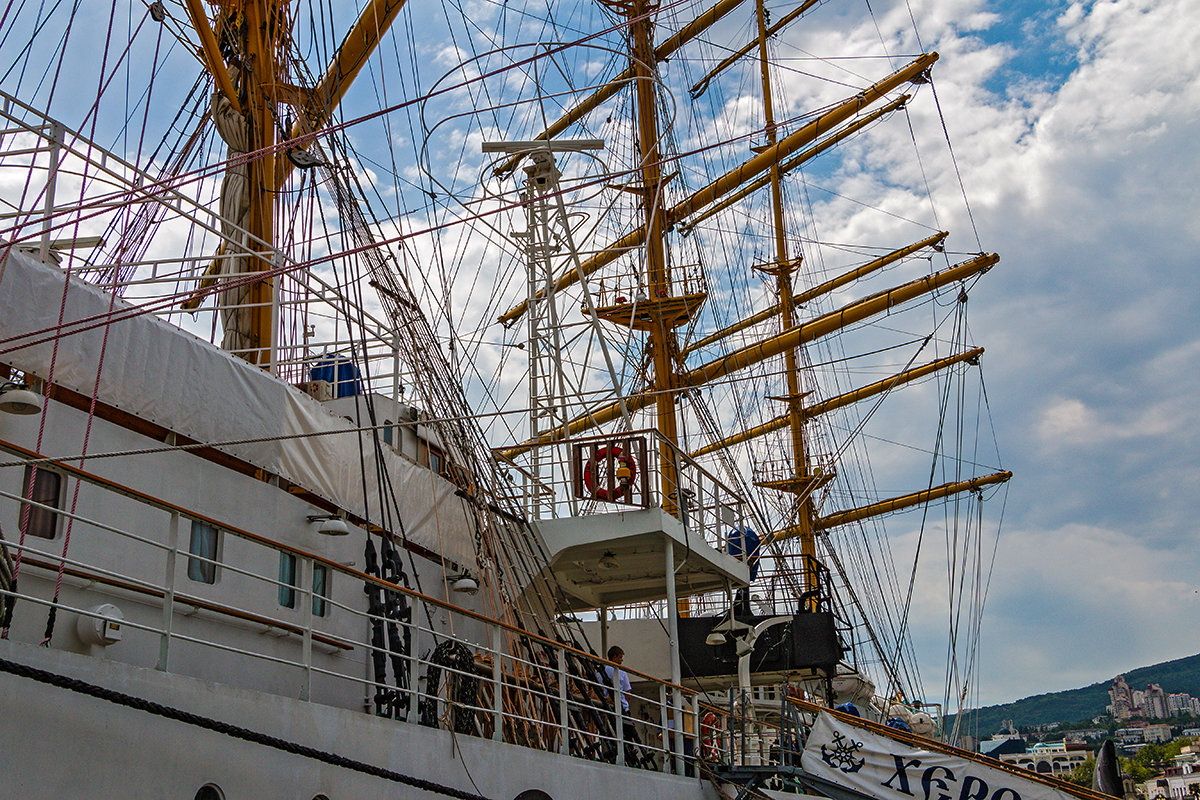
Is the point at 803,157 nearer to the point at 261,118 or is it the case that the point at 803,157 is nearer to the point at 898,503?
the point at 898,503

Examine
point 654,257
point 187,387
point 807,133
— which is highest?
point 807,133

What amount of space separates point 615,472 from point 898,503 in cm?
2890

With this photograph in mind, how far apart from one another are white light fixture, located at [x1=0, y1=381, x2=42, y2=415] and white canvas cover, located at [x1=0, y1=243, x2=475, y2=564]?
2.23 feet

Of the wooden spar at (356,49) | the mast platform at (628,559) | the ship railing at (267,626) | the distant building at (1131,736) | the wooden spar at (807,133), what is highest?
the wooden spar at (807,133)

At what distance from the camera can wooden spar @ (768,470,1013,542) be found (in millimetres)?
35747

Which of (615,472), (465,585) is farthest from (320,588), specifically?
(615,472)

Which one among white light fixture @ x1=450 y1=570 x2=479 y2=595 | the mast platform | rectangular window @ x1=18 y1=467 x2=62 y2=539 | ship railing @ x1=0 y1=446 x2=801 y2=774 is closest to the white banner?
ship railing @ x1=0 y1=446 x2=801 y2=774

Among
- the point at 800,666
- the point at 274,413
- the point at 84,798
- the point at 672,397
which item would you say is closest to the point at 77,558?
the point at 84,798

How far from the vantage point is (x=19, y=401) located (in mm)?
6441

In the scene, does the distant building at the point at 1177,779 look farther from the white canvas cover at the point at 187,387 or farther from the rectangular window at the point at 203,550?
the rectangular window at the point at 203,550

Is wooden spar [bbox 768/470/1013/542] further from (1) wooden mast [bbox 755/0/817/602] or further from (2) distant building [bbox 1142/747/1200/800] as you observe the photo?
(2) distant building [bbox 1142/747/1200/800]

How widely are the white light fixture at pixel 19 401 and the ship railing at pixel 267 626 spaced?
1.70 feet

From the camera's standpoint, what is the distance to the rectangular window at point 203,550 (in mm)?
8109

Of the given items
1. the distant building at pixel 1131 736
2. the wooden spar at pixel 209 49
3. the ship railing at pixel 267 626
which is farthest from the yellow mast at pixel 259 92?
the distant building at pixel 1131 736
